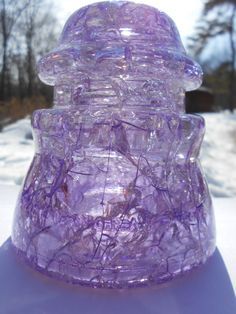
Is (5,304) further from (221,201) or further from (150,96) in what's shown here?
(221,201)

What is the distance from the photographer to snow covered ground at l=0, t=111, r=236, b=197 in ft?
5.26

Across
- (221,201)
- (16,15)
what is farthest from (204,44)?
(221,201)

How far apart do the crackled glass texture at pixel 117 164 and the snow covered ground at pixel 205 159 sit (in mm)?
682

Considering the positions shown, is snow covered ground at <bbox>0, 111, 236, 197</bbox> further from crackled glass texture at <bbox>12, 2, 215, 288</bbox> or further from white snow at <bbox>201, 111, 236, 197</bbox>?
crackled glass texture at <bbox>12, 2, 215, 288</bbox>

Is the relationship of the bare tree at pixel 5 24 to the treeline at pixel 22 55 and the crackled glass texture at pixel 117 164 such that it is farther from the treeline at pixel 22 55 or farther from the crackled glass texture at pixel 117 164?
the crackled glass texture at pixel 117 164

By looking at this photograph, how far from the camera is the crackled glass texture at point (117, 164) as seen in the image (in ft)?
1.29

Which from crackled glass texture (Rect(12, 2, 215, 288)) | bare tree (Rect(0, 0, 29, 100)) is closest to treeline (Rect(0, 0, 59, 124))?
bare tree (Rect(0, 0, 29, 100))

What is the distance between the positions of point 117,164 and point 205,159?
Answer: 2087 mm

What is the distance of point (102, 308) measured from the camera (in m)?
0.36

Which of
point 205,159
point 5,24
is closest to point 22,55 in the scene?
point 5,24

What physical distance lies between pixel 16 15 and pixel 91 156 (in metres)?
7.14

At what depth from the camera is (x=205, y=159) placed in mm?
2443

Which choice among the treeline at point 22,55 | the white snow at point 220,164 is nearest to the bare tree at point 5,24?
the treeline at point 22,55

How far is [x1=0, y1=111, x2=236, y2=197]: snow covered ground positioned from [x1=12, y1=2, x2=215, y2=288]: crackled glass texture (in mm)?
682
